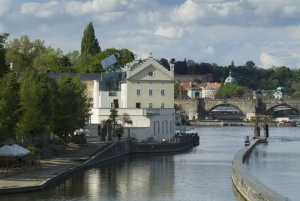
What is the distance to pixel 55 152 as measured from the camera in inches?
2926

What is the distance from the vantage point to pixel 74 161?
70188 millimetres

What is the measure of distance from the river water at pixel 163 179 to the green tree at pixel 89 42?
95.1 m

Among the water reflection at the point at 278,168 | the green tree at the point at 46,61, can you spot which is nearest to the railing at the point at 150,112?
the water reflection at the point at 278,168

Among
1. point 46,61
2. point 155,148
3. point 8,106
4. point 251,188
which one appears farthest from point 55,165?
point 46,61

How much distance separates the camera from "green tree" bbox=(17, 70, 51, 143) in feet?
227

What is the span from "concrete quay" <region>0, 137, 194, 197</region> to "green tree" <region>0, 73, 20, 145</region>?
11.7 feet

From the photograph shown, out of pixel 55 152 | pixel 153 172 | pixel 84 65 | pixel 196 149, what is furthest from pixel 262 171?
pixel 84 65

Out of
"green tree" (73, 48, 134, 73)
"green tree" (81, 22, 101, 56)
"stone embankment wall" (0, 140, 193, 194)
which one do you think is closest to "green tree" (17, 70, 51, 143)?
"stone embankment wall" (0, 140, 193, 194)

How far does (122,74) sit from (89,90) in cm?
989

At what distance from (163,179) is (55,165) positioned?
899 cm

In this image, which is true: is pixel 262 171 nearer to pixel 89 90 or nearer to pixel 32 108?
pixel 32 108

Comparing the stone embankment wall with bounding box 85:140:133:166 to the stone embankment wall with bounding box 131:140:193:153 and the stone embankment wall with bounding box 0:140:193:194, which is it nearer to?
the stone embankment wall with bounding box 0:140:193:194

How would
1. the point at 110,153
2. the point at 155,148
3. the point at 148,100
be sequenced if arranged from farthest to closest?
the point at 148,100 < the point at 155,148 < the point at 110,153

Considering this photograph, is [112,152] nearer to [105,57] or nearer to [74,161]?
[74,161]
